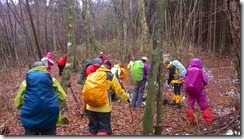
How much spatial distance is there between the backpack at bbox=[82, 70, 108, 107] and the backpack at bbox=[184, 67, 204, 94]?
2.93 metres

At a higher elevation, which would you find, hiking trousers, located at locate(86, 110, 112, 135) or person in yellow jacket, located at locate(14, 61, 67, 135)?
person in yellow jacket, located at locate(14, 61, 67, 135)

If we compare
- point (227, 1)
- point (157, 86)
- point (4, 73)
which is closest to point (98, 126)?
point (157, 86)

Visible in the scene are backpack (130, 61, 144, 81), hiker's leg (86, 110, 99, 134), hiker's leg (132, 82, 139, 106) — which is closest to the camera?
hiker's leg (86, 110, 99, 134)

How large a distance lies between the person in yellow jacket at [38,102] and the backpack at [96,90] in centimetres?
90

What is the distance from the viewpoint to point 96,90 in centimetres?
591

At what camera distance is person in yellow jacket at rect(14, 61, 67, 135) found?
16.1 ft

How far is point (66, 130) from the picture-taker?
27.4 feet

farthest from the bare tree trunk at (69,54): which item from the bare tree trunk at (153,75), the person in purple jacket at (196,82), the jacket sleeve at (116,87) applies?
the bare tree trunk at (153,75)

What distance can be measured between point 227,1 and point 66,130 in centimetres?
576

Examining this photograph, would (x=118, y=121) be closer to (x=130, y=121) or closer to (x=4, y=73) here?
(x=130, y=121)

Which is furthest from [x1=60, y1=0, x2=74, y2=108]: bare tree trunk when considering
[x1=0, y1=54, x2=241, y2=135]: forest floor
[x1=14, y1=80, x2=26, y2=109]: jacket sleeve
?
[x1=14, y1=80, x2=26, y2=109]: jacket sleeve

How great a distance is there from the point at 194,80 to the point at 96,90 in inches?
127

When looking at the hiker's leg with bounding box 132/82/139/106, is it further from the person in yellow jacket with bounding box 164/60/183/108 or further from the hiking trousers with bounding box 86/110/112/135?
the hiking trousers with bounding box 86/110/112/135

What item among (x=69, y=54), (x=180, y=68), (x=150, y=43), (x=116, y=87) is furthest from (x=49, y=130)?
(x=150, y=43)
